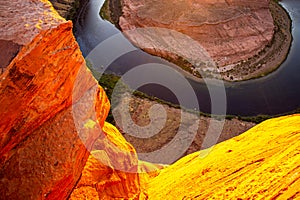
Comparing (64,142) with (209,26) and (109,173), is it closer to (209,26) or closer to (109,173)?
(109,173)

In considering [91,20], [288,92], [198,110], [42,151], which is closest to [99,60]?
[91,20]

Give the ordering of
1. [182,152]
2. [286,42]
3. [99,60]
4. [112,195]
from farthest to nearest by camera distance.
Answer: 1. [286,42]
2. [99,60]
3. [182,152]
4. [112,195]

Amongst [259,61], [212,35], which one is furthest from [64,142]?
[212,35]

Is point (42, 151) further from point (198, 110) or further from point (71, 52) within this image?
point (198, 110)

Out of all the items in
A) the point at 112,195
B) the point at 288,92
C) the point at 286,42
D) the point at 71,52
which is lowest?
the point at 288,92

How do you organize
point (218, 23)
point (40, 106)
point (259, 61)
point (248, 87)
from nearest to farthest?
1. point (40, 106)
2. point (248, 87)
3. point (259, 61)
4. point (218, 23)

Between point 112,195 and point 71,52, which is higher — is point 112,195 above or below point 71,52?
below

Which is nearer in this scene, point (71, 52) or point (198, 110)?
point (71, 52)
